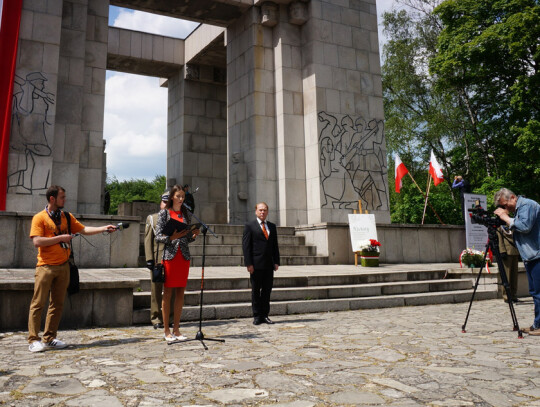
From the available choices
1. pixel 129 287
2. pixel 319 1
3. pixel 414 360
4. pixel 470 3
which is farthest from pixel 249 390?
pixel 470 3

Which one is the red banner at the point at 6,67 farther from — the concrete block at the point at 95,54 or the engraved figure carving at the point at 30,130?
the concrete block at the point at 95,54

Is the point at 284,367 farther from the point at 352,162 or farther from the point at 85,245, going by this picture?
the point at 352,162

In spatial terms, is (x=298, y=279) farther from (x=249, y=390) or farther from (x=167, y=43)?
(x=167, y=43)

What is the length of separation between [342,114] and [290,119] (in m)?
1.83

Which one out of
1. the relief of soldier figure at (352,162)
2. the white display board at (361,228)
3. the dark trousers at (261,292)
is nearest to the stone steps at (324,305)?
the dark trousers at (261,292)

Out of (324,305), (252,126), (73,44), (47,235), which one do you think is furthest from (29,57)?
(324,305)

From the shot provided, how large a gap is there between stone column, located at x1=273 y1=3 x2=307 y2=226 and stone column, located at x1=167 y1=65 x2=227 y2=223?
526 centimetres

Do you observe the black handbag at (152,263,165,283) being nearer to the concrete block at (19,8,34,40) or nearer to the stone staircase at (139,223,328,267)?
the stone staircase at (139,223,328,267)

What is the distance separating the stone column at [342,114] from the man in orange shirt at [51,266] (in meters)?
10.4

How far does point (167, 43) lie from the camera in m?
20.7

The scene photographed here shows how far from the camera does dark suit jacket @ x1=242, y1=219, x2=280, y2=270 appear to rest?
760 centimetres

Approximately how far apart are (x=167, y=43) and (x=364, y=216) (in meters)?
12.7

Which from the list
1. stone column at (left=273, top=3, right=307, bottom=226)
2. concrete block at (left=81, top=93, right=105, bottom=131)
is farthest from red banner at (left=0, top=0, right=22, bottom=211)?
stone column at (left=273, top=3, right=307, bottom=226)

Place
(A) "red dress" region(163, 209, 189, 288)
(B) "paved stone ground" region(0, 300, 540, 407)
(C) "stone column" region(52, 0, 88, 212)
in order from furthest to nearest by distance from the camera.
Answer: (C) "stone column" region(52, 0, 88, 212) → (A) "red dress" region(163, 209, 189, 288) → (B) "paved stone ground" region(0, 300, 540, 407)
